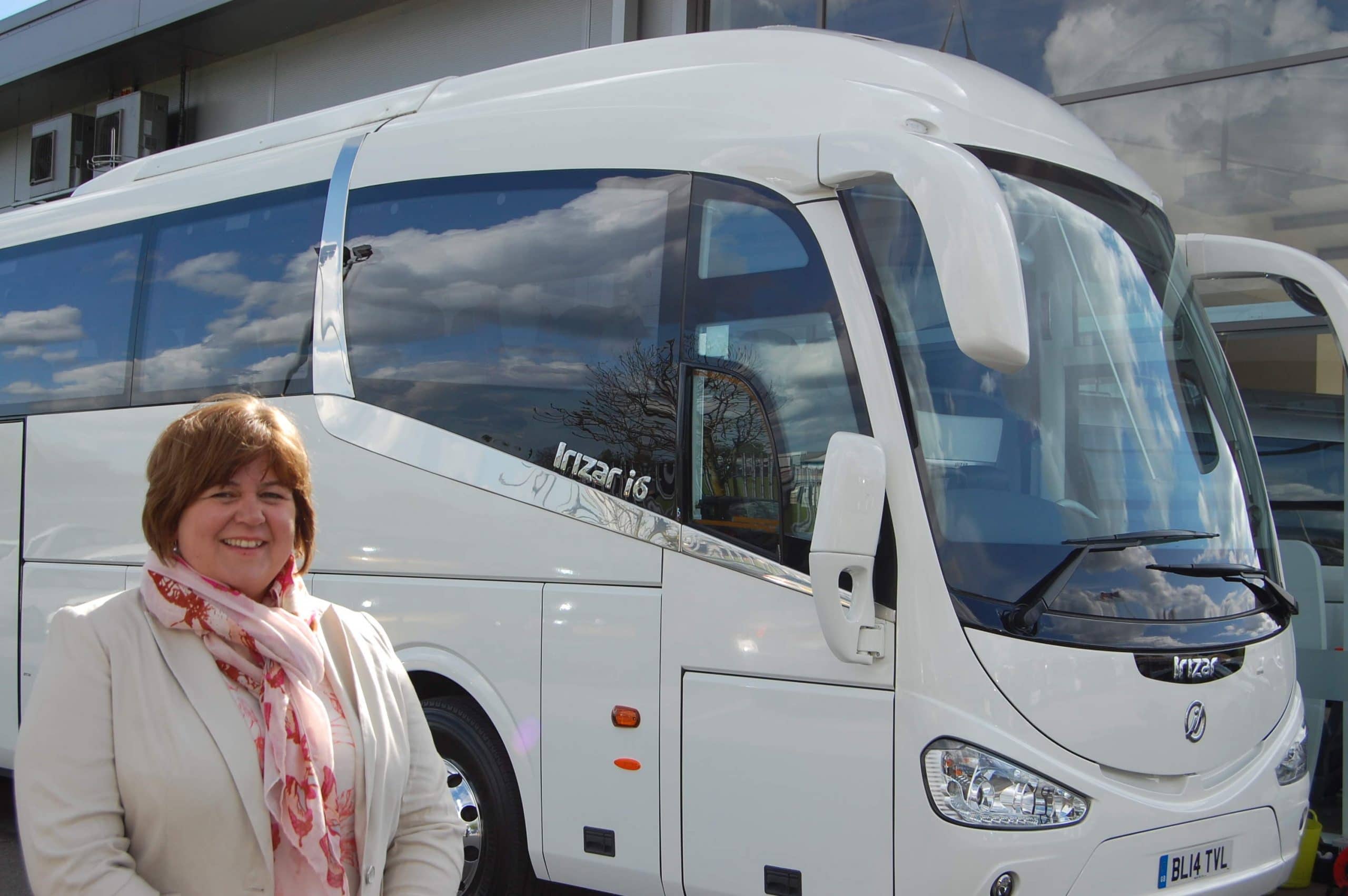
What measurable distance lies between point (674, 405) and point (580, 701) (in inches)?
44.9

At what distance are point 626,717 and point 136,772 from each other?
250 centimetres

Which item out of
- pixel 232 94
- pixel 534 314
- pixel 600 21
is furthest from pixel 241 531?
pixel 232 94

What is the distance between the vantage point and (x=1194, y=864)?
3.81 m

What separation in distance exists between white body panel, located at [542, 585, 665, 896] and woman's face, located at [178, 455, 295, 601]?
2.17 m

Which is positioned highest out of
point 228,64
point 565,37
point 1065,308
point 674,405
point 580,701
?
point 228,64

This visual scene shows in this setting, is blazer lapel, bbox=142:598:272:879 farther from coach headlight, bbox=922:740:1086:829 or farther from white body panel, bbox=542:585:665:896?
white body panel, bbox=542:585:665:896

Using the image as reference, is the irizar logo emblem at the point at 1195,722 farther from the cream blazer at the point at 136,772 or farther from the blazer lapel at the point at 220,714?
the blazer lapel at the point at 220,714

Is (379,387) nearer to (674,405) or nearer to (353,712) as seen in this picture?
(674,405)

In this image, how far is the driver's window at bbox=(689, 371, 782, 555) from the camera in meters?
4.11

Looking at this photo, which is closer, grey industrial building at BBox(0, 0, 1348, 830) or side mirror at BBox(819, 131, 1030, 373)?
side mirror at BBox(819, 131, 1030, 373)

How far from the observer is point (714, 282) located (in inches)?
172

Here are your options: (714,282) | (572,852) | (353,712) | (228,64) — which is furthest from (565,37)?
(353,712)

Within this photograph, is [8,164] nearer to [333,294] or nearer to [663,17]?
[663,17]

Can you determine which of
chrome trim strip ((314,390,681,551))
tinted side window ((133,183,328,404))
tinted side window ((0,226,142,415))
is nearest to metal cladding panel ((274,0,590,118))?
tinted side window ((0,226,142,415))
